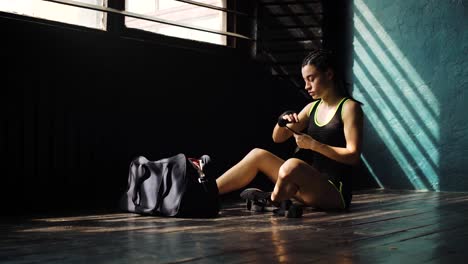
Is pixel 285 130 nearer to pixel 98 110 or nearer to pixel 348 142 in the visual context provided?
pixel 348 142

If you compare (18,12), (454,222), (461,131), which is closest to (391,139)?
(461,131)

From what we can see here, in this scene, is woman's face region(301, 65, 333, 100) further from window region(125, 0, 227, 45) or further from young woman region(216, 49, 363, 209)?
window region(125, 0, 227, 45)

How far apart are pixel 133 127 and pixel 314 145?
3.94 ft

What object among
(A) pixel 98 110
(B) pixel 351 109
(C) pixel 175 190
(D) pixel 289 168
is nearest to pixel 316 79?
(B) pixel 351 109

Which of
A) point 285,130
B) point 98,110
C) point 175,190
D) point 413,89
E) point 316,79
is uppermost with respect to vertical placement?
point 413,89

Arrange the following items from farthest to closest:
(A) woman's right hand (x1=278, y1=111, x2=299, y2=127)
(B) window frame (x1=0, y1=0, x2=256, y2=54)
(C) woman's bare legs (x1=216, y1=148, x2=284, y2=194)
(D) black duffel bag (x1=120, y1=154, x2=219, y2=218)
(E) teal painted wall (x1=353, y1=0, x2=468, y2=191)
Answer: (E) teal painted wall (x1=353, y1=0, x2=468, y2=191) < (B) window frame (x1=0, y1=0, x2=256, y2=54) < (C) woman's bare legs (x1=216, y1=148, x2=284, y2=194) < (A) woman's right hand (x1=278, y1=111, x2=299, y2=127) < (D) black duffel bag (x1=120, y1=154, x2=219, y2=218)

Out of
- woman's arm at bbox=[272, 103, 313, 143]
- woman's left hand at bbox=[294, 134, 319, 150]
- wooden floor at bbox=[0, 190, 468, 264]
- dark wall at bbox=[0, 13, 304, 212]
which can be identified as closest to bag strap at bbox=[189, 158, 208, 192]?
wooden floor at bbox=[0, 190, 468, 264]

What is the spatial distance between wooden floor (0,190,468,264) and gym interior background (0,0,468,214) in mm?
484

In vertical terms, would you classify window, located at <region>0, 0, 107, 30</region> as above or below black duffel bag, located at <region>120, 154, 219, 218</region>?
above

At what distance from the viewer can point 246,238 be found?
2.30 metres

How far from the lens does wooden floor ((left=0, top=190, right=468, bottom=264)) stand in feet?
6.21

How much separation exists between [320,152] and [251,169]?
43 cm

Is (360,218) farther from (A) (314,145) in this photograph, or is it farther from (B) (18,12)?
(B) (18,12)

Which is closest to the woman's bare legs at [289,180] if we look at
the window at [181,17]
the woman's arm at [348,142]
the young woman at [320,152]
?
the young woman at [320,152]
